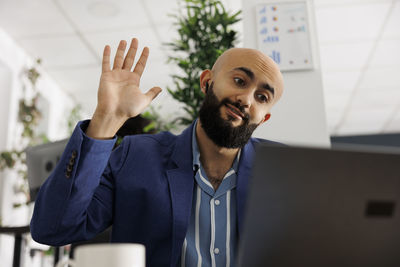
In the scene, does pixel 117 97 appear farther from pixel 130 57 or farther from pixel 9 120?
pixel 9 120

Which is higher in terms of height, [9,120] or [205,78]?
[205,78]

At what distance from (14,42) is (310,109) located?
11.7 feet

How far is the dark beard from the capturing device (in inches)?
51.4

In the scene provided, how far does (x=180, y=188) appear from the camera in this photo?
3.93ft

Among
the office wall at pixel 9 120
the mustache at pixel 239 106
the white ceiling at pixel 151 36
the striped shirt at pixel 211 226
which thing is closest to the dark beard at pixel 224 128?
the mustache at pixel 239 106

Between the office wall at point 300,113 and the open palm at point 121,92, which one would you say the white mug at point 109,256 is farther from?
the office wall at point 300,113

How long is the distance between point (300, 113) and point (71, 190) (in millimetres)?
1521

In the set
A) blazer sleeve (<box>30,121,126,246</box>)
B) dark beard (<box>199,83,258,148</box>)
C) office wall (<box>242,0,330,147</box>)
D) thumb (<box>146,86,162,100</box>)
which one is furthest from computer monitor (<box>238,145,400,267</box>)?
office wall (<box>242,0,330,147</box>)

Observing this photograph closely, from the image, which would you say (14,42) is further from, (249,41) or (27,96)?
(249,41)

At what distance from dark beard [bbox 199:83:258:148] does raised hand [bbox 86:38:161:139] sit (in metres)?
0.28

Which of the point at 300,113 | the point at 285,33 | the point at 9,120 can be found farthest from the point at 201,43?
the point at 9,120

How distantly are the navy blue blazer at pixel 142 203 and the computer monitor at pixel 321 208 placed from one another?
49cm

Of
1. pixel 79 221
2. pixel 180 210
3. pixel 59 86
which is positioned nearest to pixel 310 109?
pixel 180 210

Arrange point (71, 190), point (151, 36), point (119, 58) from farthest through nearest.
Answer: point (151, 36) < point (119, 58) < point (71, 190)
